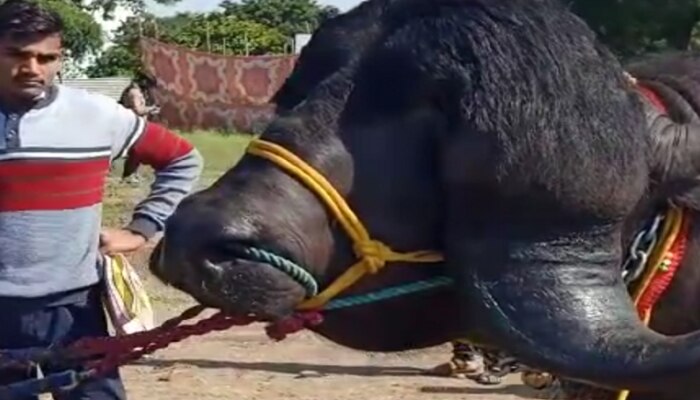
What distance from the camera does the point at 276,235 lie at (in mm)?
2820

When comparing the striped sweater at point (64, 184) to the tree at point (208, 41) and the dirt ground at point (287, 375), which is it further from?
the tree at point (208, 41)

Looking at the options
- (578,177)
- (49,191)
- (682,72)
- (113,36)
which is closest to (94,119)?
(49,191)

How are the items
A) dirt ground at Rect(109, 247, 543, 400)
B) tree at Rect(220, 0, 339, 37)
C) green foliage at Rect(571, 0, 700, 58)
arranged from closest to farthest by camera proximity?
green foliage at Rect(571, 0, 700, 58)
dirt ground at Rect(109, 247, 543, 400)
tree at Rect(220, 0, 339, 37)

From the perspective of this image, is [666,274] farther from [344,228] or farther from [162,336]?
[162,336]

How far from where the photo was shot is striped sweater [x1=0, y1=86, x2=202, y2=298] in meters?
4.82

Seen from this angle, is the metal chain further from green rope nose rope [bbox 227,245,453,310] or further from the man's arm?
the man's arm

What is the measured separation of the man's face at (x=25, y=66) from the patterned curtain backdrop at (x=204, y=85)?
1179 inches

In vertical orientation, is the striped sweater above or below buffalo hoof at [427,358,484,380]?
above

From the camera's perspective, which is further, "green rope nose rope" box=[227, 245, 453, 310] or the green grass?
the green grass

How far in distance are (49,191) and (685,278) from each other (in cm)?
226

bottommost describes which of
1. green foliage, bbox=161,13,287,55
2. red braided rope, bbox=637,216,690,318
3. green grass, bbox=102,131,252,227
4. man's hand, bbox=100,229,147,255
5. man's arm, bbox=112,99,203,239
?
green foliage, bbox=161,13,287,55

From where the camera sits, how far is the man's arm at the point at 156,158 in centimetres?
498

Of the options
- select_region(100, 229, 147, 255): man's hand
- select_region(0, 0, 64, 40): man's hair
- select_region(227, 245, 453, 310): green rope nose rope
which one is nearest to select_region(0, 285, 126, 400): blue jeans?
select_region(100, 229, 147, 255): man's hand

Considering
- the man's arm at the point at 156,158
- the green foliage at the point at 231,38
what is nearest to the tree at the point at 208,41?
the green foliage at the point at 231,38
